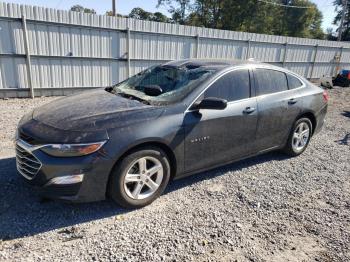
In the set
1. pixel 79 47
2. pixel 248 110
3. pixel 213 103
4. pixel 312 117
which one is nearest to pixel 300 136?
pixel 312 117

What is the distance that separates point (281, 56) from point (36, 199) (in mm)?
15304

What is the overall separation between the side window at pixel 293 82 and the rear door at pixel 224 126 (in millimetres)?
1079

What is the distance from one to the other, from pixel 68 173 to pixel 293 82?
392 centimetres

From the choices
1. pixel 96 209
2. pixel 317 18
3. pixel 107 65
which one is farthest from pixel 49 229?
pixel 317 18

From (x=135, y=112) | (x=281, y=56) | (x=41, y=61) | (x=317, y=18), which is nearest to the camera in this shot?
(x=135, y=112)

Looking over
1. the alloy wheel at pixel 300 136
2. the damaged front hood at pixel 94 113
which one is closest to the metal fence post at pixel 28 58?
the damaged front hood at pixel 94 113

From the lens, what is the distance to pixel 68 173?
286 centimetres

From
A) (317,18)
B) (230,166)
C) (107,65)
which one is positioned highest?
(317,18)

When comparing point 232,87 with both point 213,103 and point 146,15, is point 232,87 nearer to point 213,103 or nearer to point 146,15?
point 213,103

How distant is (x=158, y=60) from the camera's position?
11.1 metres

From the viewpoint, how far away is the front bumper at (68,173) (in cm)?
285

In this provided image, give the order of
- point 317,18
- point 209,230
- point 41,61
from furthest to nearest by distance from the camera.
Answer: point 317,18 → point 41,61 → point 209,230

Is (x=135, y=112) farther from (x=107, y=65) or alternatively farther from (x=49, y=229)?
(x=107, y=65)

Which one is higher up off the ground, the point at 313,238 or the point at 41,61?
the point at 41,61
